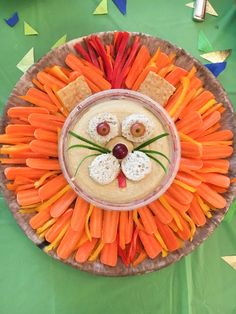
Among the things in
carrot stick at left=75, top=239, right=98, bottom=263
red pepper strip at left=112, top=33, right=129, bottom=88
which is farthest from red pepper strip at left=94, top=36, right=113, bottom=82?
carrot stick at left=75, top=239, right=98, bottom=263

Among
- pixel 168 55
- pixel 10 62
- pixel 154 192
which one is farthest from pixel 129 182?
pixel 10 62

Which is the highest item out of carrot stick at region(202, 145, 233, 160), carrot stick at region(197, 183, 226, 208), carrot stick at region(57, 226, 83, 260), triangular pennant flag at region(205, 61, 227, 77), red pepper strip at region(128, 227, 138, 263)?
triangular pennant flag at region(205, 61, 227, 77)

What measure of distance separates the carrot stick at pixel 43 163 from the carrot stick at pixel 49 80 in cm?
15

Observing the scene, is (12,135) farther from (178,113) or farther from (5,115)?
(178,113)

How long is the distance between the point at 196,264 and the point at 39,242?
0.38 m

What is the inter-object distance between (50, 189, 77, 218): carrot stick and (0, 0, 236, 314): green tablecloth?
0.20m

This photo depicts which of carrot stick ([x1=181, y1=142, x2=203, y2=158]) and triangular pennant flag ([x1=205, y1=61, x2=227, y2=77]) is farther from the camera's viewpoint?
triangular pennant flag ([x1=205, y1=61, x2=227, y2=77])

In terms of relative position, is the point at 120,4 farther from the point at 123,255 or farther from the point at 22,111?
the point at 123,255

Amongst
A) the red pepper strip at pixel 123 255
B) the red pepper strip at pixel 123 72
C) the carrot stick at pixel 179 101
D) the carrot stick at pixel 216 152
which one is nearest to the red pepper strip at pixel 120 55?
the red pepper strip at pixel 123 72

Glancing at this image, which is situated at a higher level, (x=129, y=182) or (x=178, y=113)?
(x=178, y=113)

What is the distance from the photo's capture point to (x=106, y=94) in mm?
889

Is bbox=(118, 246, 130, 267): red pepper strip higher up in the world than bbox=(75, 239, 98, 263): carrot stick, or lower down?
higher up

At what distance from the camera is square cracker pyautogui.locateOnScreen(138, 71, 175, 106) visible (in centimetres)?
91

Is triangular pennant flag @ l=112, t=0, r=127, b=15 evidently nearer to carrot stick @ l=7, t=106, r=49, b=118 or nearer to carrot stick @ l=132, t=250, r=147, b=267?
carrot stick @ l=7, t=106, r=49, b=118
